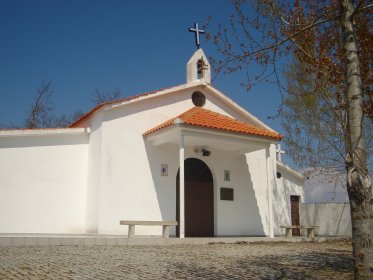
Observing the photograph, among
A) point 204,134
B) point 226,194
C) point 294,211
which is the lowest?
point 294,211

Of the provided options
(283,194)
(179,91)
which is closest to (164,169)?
(179,91)

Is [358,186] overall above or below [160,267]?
above

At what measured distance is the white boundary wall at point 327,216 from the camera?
792 inches

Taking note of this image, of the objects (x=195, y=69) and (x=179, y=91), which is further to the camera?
(x=195, y=69)

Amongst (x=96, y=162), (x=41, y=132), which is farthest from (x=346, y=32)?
(x=41, y=132)

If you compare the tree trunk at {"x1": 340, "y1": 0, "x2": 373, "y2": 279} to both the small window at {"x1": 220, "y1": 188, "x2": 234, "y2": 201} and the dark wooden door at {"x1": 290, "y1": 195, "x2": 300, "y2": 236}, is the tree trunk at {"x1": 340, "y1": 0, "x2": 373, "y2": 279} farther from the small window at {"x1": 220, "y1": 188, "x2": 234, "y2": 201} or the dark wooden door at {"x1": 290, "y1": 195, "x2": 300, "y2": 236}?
the dark wooden door at {"x1": 290, "y1": 195, "x2": 300, "y2": 236}

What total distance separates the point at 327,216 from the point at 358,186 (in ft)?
58.6

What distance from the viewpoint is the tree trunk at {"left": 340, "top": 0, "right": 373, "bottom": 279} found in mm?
4062

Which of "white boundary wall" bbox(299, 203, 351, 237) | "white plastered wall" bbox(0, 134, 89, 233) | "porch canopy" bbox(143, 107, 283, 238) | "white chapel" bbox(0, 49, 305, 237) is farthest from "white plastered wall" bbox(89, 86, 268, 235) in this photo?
"white boundary wall" bbox(299, 203, 351, 237)

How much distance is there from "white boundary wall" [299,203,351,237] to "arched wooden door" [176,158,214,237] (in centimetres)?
712

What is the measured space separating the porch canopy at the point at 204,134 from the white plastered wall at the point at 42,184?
308cm

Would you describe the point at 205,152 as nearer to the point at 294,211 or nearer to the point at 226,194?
the point at 226,194

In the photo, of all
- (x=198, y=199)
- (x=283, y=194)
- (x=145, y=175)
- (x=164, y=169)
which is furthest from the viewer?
(x=283, y=194)

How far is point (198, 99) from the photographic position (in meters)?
16.9
